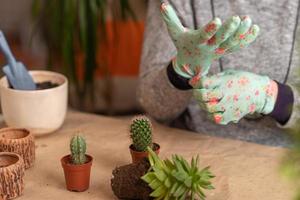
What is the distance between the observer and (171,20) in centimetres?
89

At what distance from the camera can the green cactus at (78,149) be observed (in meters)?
0.82

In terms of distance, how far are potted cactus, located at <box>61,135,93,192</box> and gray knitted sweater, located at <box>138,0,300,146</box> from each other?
0.30m

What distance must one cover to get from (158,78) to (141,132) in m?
0.24

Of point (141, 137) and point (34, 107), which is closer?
point (141, 137)

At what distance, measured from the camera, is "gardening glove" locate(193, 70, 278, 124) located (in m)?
0.91

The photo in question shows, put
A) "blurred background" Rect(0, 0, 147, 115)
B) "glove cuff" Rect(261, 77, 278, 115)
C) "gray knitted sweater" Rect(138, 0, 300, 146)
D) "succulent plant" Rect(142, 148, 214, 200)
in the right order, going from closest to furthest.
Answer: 1. "succulent plant" Rect(142, 148, 214, 200)
2. "glove cuff" Rect(261, 77, 278, 115)
3. "gray knitted sweater" Rect(138, 0, 300, 146)
4. "blurred background" Rect(0, 0, 147, 115)

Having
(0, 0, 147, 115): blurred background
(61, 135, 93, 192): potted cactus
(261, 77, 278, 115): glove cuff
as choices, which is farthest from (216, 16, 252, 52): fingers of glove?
(0, 0, 147, 115): blurred background

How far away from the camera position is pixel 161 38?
112cm

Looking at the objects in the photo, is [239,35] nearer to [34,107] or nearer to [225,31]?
[225,31]

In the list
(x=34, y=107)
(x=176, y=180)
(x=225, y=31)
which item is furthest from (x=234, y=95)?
(x=34, y=107)

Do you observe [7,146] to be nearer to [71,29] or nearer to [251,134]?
[251,134]

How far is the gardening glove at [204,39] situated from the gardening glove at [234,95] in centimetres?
3

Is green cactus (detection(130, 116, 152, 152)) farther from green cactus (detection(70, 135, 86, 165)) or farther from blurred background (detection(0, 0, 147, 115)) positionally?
blurred background (detection(0, 0, 147, 115))

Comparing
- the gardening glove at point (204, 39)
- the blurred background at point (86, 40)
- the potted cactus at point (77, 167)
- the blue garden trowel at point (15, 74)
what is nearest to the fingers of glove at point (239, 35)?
the gardening glove at point (204, 39)
